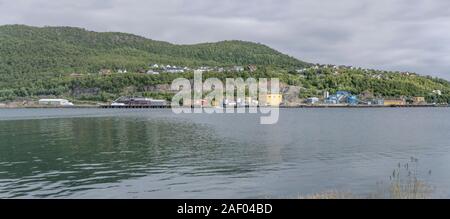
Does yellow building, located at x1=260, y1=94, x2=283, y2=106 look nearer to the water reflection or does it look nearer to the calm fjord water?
the calm fjord water

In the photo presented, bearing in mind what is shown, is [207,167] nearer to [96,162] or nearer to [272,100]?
[96,162]

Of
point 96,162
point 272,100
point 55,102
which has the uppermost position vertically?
point 272,100

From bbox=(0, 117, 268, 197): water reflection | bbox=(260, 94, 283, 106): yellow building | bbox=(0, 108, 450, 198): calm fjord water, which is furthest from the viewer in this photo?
bbox=(260, 94, 283, 106): yellow building

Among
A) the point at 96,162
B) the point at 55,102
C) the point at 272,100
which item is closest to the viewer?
the point at 96,162

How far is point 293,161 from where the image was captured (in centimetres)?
3178

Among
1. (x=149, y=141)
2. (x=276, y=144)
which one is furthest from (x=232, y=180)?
(x=149, y=141)

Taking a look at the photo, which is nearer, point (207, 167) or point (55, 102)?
point (207, 167)

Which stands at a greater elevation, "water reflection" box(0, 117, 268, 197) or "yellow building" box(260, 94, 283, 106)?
"yellow building" box(260, 94, 283, 106)

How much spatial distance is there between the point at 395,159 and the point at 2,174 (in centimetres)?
2442

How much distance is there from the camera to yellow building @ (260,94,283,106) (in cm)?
19150

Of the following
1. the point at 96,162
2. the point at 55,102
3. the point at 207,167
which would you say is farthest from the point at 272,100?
the point at 207,167

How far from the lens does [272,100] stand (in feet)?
633

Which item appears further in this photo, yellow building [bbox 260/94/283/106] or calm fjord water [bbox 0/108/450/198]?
yellow building [bbox 260/94/283/106]

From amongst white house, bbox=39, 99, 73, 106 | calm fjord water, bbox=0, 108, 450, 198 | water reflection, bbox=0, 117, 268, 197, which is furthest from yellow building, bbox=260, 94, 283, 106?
water reflection, bbox=0, 117, 268, 197
